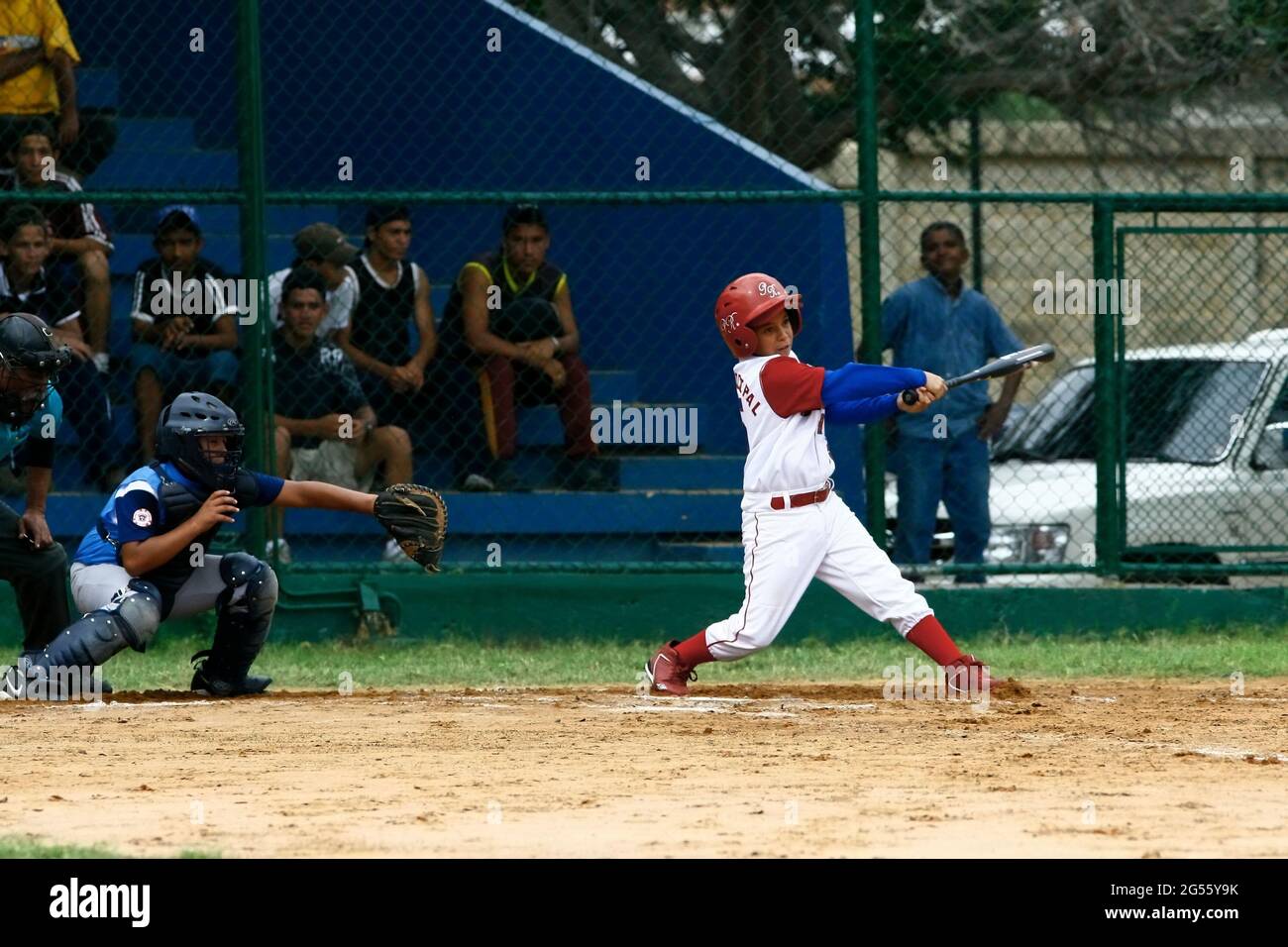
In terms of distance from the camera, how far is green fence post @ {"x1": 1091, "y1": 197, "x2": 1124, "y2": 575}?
10.5 meters

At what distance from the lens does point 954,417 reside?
35.1ft

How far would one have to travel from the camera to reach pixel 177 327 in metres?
10.6

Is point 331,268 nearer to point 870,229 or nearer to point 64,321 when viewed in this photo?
point 64,321

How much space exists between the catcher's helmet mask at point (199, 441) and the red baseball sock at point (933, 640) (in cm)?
273

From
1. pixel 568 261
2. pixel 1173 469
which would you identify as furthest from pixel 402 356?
pixel 1173 469

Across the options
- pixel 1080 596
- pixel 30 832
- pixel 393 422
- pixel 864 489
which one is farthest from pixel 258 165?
pixel 30 832

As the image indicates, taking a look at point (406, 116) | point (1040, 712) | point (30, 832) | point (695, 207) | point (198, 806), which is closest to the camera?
point (30, 832)

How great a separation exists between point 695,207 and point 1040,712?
17.3ft

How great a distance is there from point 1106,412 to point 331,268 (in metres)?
4.00

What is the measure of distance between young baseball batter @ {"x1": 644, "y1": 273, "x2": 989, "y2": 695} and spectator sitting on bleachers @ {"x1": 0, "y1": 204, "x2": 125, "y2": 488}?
151 inches

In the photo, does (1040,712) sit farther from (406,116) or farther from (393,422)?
(406,116)

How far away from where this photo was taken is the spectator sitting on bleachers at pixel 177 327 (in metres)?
10.5

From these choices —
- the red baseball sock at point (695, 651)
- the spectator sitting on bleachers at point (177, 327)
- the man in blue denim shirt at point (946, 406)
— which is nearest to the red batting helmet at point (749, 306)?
the red baseball sock at point (695, 651)

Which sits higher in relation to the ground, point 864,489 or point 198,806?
point 864,489
